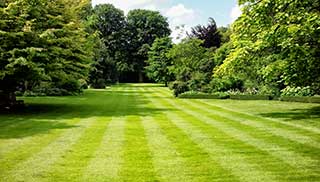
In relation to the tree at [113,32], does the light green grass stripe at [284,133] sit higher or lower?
lower

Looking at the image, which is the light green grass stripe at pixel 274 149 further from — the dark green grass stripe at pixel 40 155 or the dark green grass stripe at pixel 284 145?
the dark green grass stripe at pixel 40 155

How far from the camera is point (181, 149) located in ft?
38.4

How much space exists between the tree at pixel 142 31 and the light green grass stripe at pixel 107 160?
84.2 meters

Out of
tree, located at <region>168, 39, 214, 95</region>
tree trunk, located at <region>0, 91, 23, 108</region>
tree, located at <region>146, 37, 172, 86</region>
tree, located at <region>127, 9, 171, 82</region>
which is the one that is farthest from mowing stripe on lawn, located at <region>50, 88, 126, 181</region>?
tree, located at <region>127, 9, 171, 82</region>

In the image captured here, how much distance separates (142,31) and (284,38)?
8507cm

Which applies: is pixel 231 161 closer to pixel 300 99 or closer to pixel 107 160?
pixel 107 160

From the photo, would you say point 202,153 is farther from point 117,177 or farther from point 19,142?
point 19,142

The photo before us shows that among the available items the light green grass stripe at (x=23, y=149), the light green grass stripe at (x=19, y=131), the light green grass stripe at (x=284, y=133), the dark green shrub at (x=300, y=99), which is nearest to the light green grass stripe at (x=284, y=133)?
the light green grass stripe at (x=284, y=133)

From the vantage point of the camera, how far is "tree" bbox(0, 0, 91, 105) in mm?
21250

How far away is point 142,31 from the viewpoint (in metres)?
102

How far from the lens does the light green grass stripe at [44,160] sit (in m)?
8.71

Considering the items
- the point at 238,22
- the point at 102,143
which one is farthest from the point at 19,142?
the point at 238,22

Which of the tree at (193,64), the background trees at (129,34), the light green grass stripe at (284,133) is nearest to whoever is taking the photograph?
the light green grass stripe at (284,133)

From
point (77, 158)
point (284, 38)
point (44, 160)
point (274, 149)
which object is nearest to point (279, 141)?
point (274, 149)
